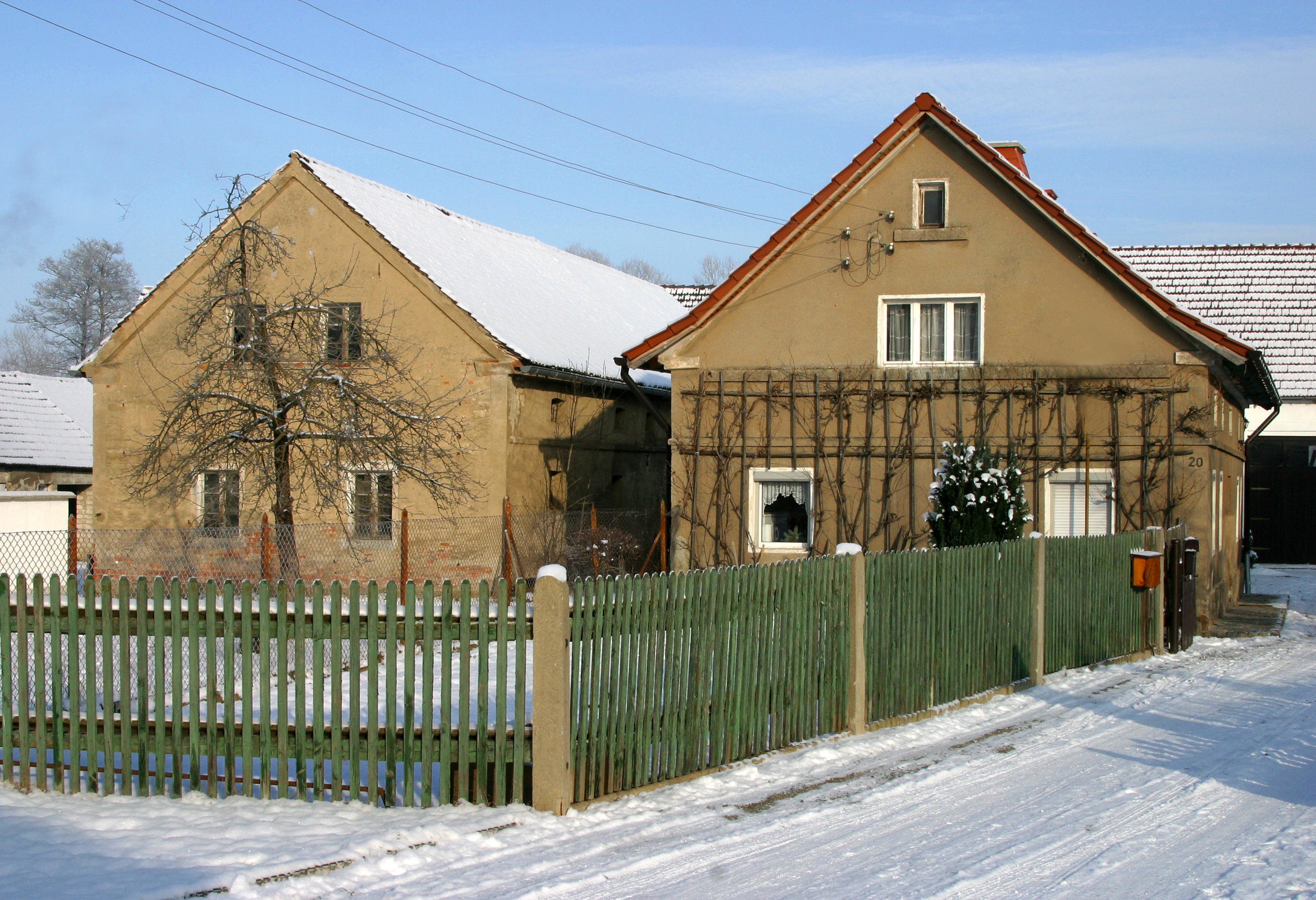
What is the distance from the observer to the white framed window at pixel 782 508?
57.5 feet

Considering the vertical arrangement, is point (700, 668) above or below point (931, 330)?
below

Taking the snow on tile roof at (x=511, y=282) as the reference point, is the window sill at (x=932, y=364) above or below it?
below

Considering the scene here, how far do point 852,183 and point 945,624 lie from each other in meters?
8.44

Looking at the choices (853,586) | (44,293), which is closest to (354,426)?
(853,586)

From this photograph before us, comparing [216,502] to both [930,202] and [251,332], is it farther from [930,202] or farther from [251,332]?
[930,202]

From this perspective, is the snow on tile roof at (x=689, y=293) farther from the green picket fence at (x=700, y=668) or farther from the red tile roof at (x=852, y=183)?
the green picket fence at (x=700, y=668)

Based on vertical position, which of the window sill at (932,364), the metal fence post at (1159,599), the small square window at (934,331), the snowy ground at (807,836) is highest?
the small square window at (934,331)

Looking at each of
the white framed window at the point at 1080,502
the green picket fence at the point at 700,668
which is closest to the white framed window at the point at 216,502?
the white framed window at the point at 1080,502

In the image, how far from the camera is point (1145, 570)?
14.1 metres

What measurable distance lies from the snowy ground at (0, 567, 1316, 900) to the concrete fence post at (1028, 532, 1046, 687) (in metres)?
2.77

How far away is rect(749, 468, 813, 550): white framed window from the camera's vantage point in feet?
57.5

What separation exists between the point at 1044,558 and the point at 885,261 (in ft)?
20.4

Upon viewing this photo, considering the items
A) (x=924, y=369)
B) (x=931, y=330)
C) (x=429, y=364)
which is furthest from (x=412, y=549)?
(x=931, y=330)

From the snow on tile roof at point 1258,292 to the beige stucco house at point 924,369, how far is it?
30.3ft
